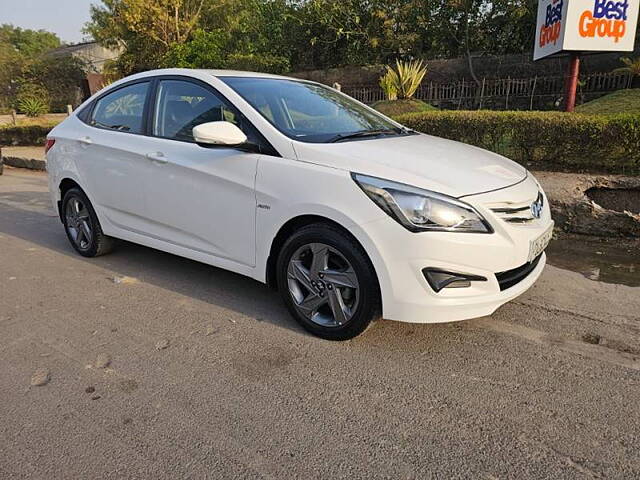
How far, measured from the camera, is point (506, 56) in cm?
1502

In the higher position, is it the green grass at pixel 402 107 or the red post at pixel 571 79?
the red post at pixel 571 79

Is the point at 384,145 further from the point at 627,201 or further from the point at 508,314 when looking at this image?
Result: the point at 627,201

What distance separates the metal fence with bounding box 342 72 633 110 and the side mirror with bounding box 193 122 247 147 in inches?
455

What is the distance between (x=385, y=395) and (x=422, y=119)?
5.27 metres

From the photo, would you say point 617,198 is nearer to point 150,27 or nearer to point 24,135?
point 24,135

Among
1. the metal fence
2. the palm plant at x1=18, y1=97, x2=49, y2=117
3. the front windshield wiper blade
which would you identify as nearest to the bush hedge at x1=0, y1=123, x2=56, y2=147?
the metal fence

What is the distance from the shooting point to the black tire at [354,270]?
8.98ft

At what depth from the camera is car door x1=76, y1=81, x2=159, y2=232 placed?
3.88 meters

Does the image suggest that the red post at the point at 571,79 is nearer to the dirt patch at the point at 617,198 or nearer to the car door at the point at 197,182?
the dirt patch at the point at 617,198

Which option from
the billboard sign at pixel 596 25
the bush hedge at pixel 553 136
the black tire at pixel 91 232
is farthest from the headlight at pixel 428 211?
the billboard sign at pixel 596 25

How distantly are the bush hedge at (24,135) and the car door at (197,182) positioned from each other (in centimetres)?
1432

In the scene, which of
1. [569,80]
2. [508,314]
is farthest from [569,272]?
[569,80]

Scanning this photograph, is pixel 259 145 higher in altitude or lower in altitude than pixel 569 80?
lower

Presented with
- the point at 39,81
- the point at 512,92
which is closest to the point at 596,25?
the point at 512,92
